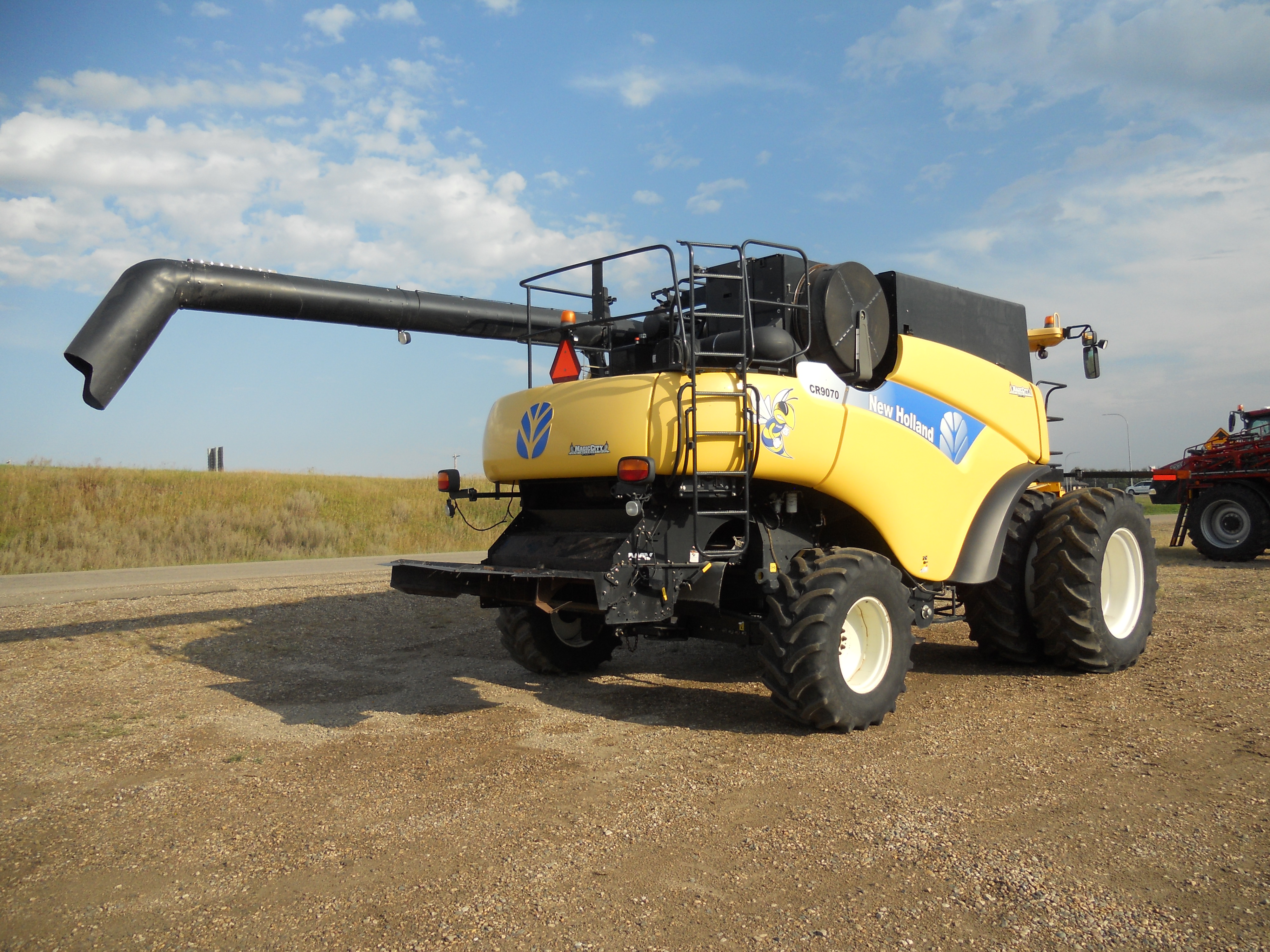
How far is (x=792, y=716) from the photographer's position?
5.46 metres

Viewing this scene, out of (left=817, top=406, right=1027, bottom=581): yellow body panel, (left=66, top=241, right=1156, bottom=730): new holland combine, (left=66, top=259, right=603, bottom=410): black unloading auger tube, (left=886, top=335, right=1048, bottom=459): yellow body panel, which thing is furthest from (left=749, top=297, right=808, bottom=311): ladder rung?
(left=66, top=259, right=603, bottom=410): black unloading auger tube

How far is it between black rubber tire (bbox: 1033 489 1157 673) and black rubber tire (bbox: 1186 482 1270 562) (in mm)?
9601

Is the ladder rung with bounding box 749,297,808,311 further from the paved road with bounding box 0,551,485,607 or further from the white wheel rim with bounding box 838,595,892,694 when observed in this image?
the paved road with bounding box 0,551,485,607

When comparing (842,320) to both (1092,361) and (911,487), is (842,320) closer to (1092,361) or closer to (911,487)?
(911,487)

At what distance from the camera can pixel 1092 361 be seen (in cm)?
835

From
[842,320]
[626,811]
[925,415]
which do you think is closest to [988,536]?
[925,415]

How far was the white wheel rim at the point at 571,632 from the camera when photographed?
24.0ft

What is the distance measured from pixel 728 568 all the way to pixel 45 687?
5.47 metres

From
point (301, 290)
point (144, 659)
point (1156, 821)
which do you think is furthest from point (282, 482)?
point (1156, 821)

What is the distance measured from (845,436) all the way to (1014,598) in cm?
246

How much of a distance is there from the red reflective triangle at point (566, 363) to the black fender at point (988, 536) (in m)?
3.19

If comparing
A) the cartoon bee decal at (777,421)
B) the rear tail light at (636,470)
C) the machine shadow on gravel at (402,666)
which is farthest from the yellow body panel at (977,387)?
the machine shadow on gravel at (402,666)

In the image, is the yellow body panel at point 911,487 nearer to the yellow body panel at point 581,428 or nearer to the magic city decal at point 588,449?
the yellow body panel at point 581,428

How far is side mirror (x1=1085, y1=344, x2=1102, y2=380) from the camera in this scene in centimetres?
836
